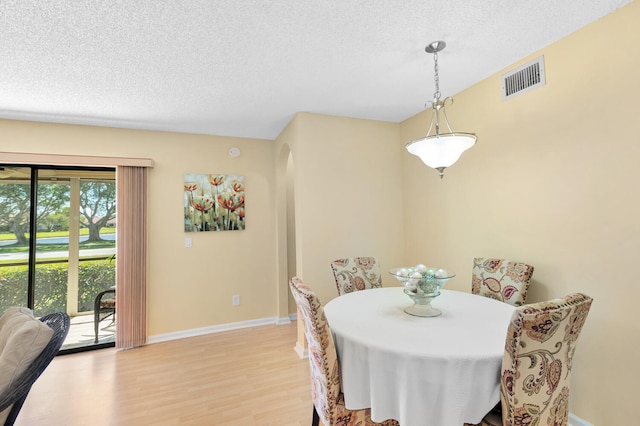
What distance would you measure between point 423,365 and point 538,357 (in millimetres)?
424

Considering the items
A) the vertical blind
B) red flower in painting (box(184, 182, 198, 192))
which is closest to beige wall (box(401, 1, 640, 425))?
red flower in painting (box(184, 182, 198, 192))

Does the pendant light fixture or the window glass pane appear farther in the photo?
the window glass pane

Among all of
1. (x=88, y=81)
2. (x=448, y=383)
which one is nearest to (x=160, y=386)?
(x=448, y=383)

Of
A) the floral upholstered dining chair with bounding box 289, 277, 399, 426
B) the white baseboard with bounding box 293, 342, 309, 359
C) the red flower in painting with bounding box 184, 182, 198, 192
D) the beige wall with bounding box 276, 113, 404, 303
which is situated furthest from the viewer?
the red flower in painting with bounding box 184, 182, 198, 192

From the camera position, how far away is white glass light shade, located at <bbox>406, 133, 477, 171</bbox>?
5.23 feet

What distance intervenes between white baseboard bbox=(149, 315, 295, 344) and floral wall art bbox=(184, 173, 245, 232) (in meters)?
1.21

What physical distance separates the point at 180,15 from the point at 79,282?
313 cm

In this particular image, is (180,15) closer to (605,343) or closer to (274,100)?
(274,100)

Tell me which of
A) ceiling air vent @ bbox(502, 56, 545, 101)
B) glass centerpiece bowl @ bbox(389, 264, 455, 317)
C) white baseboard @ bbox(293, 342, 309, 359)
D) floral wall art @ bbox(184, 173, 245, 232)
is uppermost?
ceiling air vent @ bbox(502, 56, 545, 101)

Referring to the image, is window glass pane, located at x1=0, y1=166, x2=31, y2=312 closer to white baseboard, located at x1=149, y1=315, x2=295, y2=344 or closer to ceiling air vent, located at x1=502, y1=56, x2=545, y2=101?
white baseboard, located at x1=149, y1=315, x2=295, y2=344

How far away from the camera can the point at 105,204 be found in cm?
327

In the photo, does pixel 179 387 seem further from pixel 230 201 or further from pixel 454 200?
pixel 454 200

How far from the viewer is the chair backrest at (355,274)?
2.49m

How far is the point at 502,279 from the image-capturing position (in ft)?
6.68
